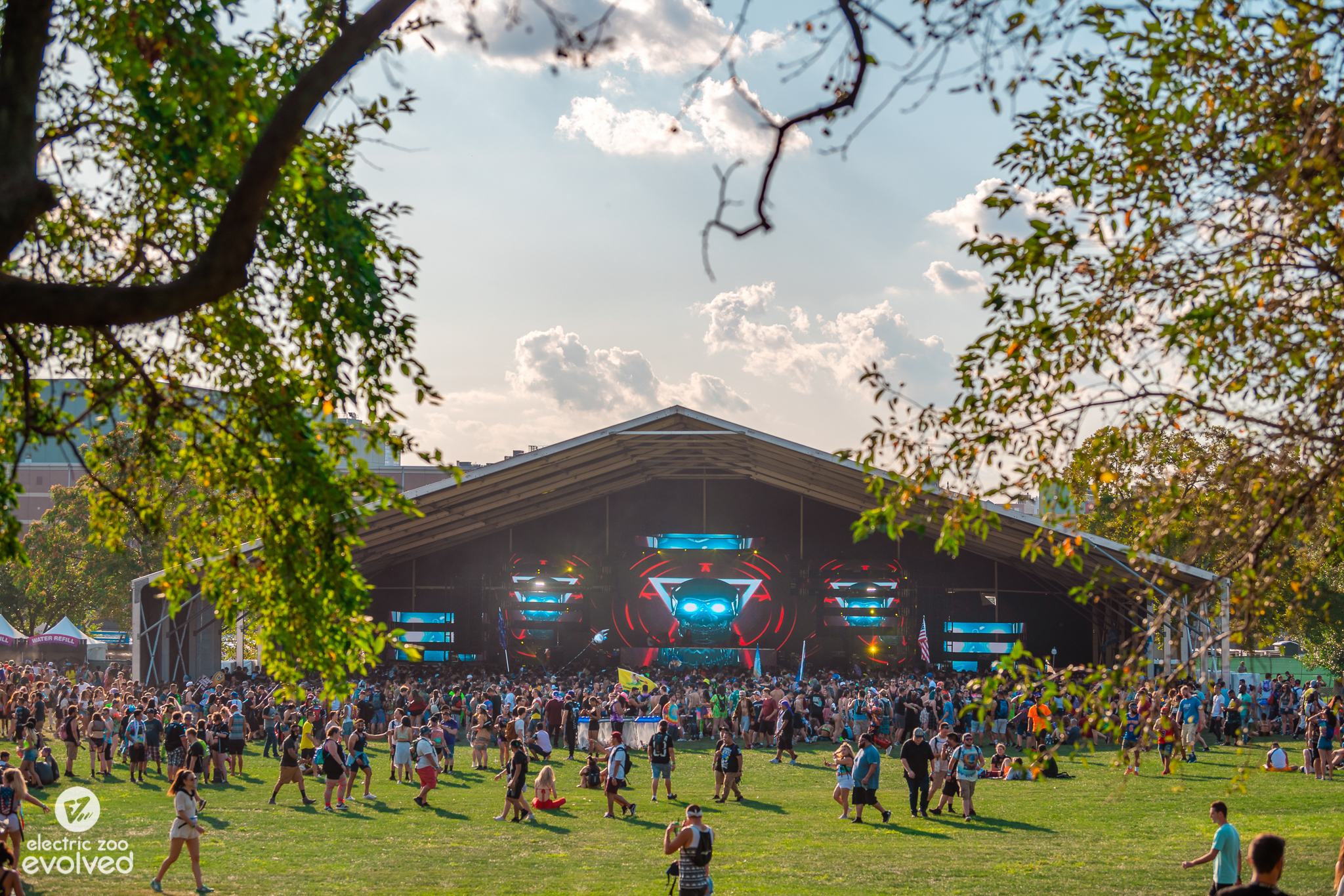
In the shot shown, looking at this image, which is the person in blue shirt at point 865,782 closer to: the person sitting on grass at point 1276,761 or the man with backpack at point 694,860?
the man with backpack at point 694,860

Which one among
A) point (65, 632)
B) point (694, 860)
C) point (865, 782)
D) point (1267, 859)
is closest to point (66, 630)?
point (65, 632)

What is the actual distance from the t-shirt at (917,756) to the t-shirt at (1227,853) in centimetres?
621

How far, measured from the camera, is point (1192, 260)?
5.91 m

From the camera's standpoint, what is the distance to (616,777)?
14844 mm

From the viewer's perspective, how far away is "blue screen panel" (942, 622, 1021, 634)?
119ft

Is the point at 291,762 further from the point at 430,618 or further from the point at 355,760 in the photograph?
the point at 430,618

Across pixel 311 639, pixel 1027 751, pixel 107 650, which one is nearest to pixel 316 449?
pixel 311 639

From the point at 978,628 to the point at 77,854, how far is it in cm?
2928

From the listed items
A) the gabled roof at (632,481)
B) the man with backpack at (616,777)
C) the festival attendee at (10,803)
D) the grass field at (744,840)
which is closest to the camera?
the festival attendee at (10,803)

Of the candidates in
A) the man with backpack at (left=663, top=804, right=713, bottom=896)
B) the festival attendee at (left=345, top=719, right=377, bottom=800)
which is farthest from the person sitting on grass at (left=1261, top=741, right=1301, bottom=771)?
the festival attendee at (left=345, top=719, right=377, bottom=800)

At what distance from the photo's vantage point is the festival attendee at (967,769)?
14625 millimetres

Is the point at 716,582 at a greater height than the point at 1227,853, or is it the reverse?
the point at 716,582

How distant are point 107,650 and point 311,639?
1901 inches

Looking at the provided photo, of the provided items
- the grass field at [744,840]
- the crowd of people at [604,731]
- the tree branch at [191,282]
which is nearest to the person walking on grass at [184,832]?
the crowd of people at [604,731]
